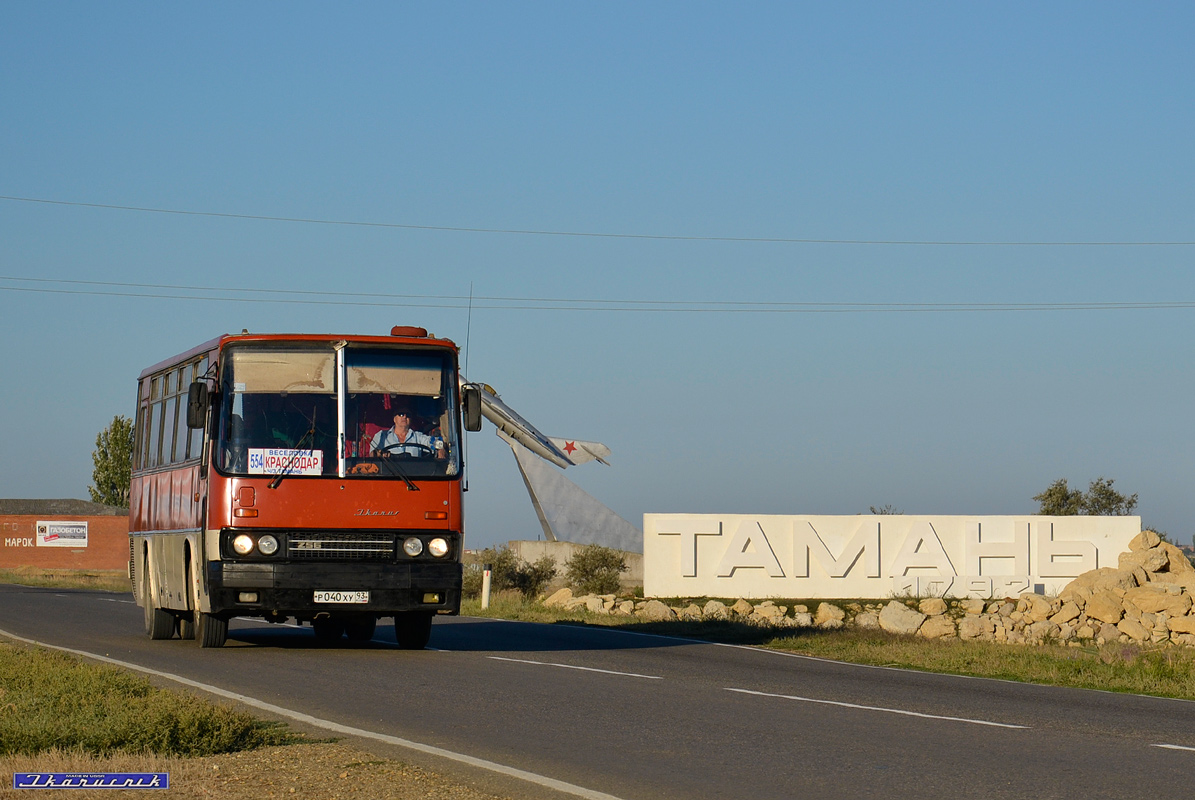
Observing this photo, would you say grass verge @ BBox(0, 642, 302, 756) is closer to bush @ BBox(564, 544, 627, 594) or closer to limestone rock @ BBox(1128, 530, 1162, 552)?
limestone rock @ BBox(1128, 530, 1162, 552)

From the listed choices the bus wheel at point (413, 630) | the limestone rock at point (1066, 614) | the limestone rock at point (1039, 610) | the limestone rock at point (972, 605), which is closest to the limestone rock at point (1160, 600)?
the limestone rock at point (1066, 614)

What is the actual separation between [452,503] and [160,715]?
→ 654 cm

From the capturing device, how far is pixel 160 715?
872cm

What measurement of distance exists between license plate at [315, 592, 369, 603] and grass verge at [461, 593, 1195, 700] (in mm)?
6430

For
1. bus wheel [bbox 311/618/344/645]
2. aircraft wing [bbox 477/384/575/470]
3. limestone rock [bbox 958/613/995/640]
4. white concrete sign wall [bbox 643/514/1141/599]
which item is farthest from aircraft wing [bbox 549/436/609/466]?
bus wheel [bbox 311/618/344/645]

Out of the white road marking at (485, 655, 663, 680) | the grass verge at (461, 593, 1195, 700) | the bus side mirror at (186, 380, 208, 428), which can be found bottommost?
the grass verge at (461, 593, 1195, 700)

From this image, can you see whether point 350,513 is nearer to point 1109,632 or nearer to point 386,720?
point 386,720

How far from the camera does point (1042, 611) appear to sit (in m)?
34.8

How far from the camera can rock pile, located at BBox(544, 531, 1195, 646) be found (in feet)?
102

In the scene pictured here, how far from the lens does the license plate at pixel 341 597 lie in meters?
14.7

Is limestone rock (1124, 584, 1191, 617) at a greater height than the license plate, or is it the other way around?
the license plate

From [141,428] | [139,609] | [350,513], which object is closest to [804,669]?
[350,513]

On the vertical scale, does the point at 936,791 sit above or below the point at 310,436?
below

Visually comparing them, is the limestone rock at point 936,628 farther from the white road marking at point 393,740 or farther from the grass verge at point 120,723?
the grass verge at point 120,723
